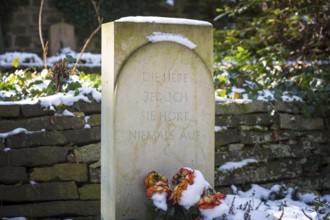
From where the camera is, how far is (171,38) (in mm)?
3541

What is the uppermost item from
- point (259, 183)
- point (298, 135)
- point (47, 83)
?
point (47, 83)

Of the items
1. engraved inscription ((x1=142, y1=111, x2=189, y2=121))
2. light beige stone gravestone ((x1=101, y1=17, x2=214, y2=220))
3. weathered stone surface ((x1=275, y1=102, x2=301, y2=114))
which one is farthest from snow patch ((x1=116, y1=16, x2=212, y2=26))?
weathered stone surface ((x1=275, y1=102, x2=301, y2=114))

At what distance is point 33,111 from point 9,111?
7.5 inches

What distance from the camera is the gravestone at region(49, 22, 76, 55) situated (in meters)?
11.3

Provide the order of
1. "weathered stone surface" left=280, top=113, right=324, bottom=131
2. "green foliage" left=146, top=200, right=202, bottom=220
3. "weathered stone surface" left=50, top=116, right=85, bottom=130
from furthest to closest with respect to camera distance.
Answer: "weathered stone surface" left=280, top=113, right=324, bottom=131, "weathered stone surface" left=50, top=116, right=85, bottom=130, "green foliage" left=146, top=200, right=202, bottom=220

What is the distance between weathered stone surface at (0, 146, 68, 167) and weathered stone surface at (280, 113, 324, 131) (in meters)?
2.23

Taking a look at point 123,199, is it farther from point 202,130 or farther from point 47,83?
point 47,83

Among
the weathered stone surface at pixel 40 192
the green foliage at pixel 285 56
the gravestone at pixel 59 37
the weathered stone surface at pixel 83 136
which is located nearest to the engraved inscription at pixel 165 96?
the weathered stone surface at pixel 83 136

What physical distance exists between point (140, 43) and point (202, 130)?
28.7 inches

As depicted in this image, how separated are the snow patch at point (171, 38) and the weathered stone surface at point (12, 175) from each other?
1.71 m

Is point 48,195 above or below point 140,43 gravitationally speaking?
below

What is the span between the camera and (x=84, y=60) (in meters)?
9.45

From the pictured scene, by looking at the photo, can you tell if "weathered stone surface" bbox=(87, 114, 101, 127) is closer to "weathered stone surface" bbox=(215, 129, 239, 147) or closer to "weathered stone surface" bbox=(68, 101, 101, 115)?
"weathered stone surface" bbox=(68, 101, 101, 115)

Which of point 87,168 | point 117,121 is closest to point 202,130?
point 117,121
